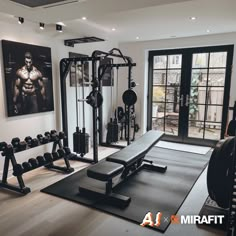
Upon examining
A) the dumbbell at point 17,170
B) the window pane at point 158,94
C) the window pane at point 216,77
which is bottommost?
the dumbbell at point 17,170

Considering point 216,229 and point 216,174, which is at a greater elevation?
point 216,174

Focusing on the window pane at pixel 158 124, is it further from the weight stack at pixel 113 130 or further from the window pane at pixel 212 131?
the weight stack at pixel 113 130

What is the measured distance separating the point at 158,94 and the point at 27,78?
126 inches

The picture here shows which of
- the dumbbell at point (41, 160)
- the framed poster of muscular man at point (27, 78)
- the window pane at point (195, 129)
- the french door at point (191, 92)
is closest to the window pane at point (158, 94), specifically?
the french door at point (191, 92)

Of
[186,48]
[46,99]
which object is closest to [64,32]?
[46,99]

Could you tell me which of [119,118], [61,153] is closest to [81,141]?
[61,153]

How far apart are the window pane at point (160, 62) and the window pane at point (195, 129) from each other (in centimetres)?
152

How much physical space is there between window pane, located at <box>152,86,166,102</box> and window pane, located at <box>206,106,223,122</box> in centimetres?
110

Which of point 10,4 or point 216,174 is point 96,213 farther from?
point 10,4

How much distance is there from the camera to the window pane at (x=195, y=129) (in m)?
5.18

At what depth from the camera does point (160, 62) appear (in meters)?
5.43

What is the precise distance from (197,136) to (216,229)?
10.4 feet

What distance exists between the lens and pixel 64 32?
13.0 ft

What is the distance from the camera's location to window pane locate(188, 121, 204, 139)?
5176mm
